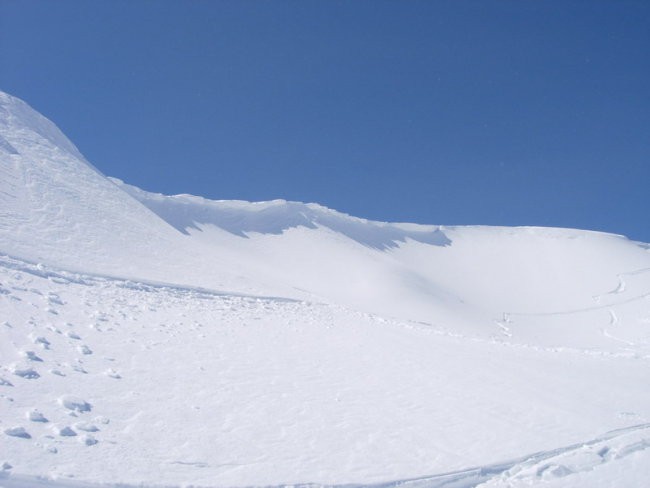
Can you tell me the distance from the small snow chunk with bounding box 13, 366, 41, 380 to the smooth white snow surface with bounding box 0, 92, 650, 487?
35 millimetres

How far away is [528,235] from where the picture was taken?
7306 cm

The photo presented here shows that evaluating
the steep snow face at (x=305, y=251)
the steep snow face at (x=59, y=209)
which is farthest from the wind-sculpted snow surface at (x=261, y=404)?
the steep snow face at (x=305, y=251)

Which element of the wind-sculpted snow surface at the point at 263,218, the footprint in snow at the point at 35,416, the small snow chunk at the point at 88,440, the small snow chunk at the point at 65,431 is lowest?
the small snow chunk at the point at 88,440

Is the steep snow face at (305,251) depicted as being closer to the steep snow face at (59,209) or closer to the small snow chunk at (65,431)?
the steep snow face at (59,209)

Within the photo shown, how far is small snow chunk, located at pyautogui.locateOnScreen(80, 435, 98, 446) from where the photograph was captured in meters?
6.62

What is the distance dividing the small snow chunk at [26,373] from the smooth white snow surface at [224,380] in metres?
0.03

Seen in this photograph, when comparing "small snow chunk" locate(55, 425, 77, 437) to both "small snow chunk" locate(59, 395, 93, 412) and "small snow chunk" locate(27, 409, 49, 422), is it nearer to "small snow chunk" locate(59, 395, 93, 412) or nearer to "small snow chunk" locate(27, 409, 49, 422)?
"small snow chunk" locate(27, 409, 49, 422)

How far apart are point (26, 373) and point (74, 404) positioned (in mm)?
1166

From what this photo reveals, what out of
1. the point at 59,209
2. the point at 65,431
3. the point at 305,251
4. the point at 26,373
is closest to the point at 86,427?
the point at 65,431

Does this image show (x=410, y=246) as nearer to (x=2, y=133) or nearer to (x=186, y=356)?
(x=2, y=133)

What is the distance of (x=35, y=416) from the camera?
6.80m

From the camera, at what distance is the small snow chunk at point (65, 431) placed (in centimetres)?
666

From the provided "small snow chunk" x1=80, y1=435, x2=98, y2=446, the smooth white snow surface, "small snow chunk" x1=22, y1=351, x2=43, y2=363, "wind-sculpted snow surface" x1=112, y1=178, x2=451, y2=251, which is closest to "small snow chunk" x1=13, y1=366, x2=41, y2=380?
the smooth white snow surface

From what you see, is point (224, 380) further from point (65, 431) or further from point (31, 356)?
point (65, 431)
